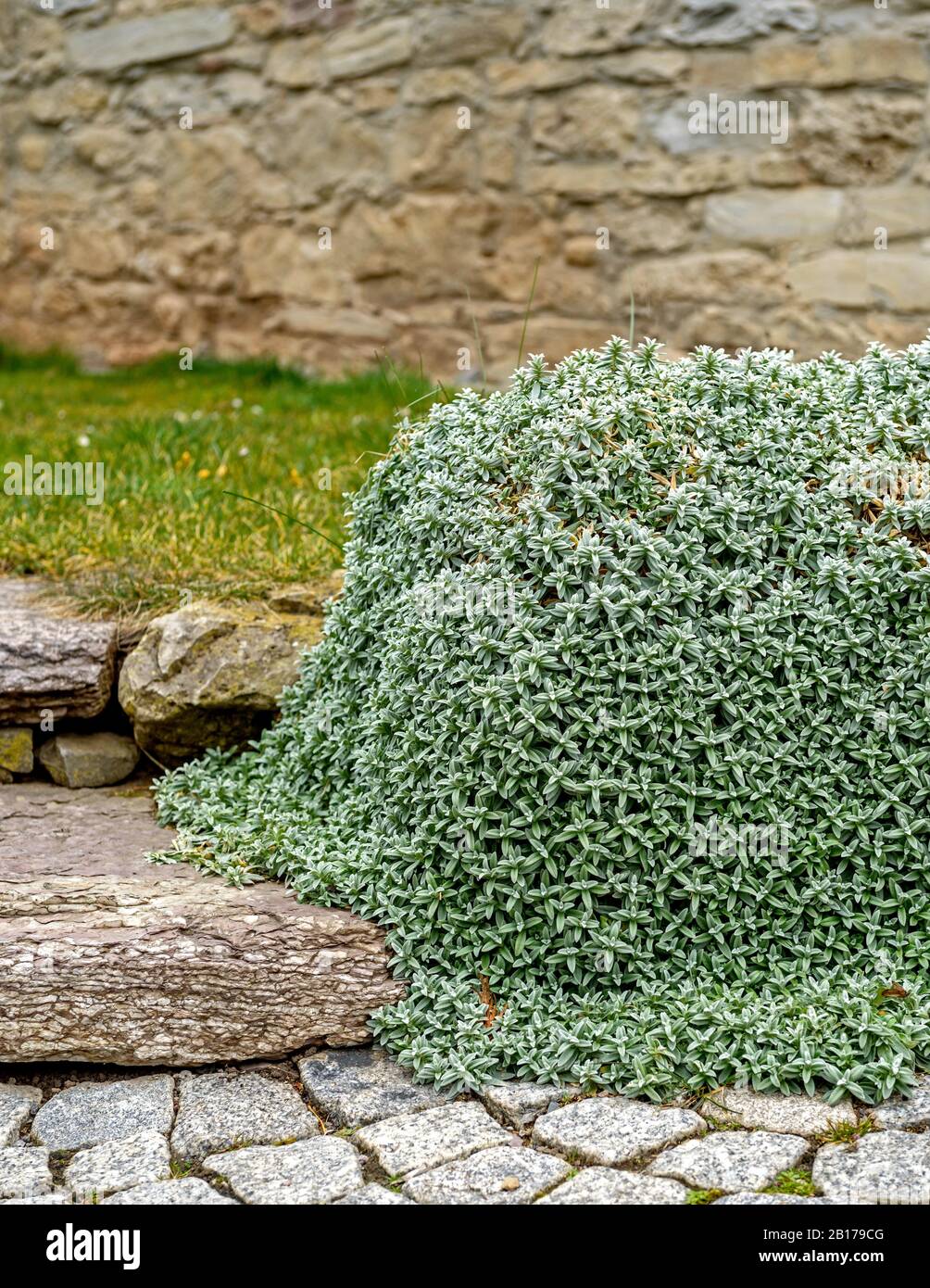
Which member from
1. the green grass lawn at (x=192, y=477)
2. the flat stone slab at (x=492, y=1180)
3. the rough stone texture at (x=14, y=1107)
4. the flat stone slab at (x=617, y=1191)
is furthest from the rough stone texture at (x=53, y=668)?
the flat stone slab at (x=617, y=1191)

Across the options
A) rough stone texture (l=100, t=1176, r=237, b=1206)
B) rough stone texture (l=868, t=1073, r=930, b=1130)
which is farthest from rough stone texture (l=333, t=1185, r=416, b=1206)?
rough stone texture (l=868, t=1073, r=930, b=1130)

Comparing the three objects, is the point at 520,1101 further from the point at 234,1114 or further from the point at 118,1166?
the point at 118,1166

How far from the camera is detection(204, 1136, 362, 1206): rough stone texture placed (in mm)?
2361

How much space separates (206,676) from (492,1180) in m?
1.53

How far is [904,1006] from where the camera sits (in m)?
2.67

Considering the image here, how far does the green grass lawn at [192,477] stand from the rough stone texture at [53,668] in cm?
A: 17

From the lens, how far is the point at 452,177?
7.00 m

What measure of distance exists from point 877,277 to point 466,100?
225 centimetres

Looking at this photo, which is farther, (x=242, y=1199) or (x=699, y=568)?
(x=699, y=568)

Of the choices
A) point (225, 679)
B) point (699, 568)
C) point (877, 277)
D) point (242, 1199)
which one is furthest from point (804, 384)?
point (877, 277)

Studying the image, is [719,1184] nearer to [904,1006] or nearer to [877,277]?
[904,1006]

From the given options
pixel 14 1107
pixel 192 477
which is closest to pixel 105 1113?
pixel 14 1107

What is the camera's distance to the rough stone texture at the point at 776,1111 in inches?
97.9

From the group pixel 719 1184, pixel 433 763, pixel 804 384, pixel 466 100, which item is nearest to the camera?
pixel 719 1184
